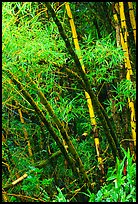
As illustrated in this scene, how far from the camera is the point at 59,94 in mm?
2943

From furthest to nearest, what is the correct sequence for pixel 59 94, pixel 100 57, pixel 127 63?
pixel 59 94 < pixel 127 63 < pixel 100 57

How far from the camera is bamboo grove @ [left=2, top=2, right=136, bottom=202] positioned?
2.31 m

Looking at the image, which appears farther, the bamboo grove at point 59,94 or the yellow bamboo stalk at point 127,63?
the yellow bamboo stalk at point 127,63

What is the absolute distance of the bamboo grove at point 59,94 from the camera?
2.31m

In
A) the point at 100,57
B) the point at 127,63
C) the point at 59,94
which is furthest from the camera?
the point at 59,94

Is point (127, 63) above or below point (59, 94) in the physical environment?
above

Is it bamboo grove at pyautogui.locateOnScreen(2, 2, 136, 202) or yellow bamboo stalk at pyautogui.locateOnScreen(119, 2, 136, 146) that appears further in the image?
yellow bamboo stalk at pyautogui.locateOnScreen(119, 2, 136, 146)

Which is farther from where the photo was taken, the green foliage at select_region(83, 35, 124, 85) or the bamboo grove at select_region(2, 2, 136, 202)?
the green foliage at select_region(83, 35, 124, 85)

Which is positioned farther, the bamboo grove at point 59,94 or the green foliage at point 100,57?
the green foliage at point 100,57

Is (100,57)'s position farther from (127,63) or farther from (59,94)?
(59,94)

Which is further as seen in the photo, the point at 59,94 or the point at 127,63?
the point at 59,94

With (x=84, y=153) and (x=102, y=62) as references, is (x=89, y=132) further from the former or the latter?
(x=102, y=62)

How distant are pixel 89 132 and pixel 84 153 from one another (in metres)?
0.19

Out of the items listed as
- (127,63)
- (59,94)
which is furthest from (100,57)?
(59,94)
